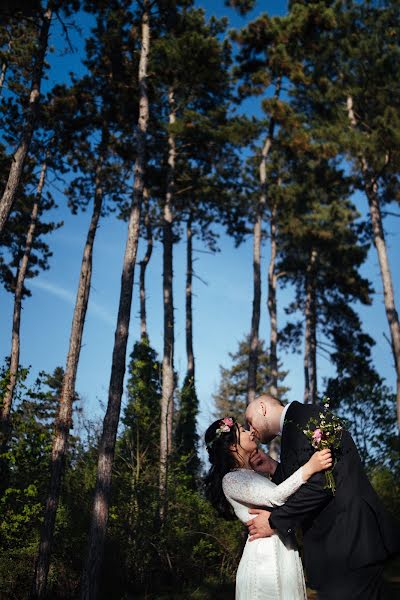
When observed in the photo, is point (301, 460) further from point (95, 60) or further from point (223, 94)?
point (223, 94)

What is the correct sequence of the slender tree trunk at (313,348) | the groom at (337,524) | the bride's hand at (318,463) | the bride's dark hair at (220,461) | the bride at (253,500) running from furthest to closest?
1. the slender tree trunk at (313,348)
2. the bride's dark hair at (220,461)
3. the bride at (253,500)
4. the bride's hand at (318,463)
5. the groom at (337,524)

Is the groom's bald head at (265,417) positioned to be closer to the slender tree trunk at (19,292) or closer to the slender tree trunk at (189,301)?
the slender tree trunk at (19,292)

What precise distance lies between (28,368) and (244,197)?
11568 mm

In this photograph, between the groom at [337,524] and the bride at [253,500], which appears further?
the bride at [253,500]

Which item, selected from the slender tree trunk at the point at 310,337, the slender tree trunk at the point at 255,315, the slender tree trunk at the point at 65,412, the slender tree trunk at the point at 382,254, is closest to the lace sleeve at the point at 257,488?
the slender tree trunk at the point at 65,412

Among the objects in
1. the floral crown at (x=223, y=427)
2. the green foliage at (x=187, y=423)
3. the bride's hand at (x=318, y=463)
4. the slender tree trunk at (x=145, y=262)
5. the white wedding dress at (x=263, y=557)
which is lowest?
the white wedding dress at (x=263, y=557)

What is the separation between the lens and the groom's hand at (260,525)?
3.41 meters

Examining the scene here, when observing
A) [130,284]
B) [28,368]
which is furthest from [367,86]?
[28,368]

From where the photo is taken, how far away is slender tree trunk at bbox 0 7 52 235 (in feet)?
33.3

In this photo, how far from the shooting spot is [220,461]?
3750mm

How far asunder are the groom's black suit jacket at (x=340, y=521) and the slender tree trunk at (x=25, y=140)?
8.44 metres

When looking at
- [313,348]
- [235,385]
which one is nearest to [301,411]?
[313,348]

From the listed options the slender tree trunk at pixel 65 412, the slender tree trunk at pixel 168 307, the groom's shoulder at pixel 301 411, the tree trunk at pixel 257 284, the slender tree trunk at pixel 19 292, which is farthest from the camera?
the slender tree trunk at pixel 19 292

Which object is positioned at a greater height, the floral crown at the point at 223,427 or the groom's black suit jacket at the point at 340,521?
the floral crown at the point at 223,427
